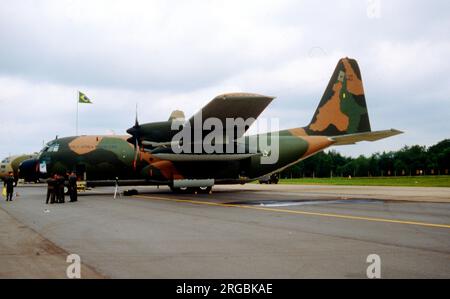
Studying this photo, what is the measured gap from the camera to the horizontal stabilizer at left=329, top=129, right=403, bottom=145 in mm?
25328

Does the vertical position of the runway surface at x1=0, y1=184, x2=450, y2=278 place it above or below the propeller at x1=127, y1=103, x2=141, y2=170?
below

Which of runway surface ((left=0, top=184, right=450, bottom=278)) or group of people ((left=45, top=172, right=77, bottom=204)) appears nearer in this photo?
runway surface ((left=0, top=184, right=450, bottom=278))

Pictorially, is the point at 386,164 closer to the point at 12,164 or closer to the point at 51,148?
the point at 12,164

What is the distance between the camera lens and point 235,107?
20062mm

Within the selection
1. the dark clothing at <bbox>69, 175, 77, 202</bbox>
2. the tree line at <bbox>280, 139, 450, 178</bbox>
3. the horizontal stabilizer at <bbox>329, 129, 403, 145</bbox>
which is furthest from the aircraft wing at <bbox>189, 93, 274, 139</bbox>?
the tree line at <bbox>280, 139, 450, 178</bbox>

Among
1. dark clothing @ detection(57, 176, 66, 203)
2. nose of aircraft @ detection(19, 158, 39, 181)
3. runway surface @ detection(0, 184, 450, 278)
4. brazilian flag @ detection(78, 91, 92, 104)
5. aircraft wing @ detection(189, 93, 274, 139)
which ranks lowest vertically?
runway surface @ detection(0, 184, 450, 278)

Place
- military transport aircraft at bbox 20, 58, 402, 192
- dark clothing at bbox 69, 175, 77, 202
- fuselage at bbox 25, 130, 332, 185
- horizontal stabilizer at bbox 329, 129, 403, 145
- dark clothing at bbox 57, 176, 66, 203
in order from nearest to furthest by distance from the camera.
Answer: dark clothing at bbox 57, 176, 66, 203 < dark clothing at bbox 69, 175, 77, 202 < military transport aircraft at bbox 20, 58, 402, 192 < fuselage at bbox 25, 130, 332, 185 < horizontal stabilizer at bbox 329, 129, 403, 145

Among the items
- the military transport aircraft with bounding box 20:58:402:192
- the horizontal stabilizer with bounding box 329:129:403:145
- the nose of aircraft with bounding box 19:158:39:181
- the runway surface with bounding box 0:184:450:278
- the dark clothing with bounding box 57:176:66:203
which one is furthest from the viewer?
the nose of aircraft with bounding box 19:158:39:181

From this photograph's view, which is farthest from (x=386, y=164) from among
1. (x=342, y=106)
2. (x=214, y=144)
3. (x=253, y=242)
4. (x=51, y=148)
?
(x=253, y=242)

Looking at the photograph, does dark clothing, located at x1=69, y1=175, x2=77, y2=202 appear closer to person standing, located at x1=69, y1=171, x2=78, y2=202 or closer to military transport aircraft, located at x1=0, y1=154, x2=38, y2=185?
person standing, located at x1=69, y1=171, x2=78, y2=202

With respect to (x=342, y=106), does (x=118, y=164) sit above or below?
below

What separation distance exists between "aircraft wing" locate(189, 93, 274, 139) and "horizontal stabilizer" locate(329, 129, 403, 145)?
8720 millimetres

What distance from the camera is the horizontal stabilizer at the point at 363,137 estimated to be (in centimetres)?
2533

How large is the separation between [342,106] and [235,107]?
1178 cm
